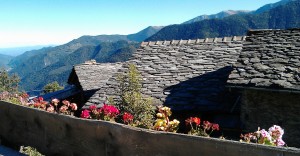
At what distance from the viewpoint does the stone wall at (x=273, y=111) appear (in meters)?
7.54

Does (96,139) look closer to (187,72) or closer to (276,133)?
(276,133)

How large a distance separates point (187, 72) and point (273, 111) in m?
4.59

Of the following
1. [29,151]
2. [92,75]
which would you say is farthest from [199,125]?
[92,75]

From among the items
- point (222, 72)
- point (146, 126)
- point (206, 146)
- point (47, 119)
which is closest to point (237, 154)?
point (206, 146)

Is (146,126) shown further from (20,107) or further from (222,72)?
(222,72)

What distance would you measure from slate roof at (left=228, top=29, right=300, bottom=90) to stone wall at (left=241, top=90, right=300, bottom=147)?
337 millimetres

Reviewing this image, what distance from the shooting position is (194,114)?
10.0 m

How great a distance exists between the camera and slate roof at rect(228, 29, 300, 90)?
750 cm

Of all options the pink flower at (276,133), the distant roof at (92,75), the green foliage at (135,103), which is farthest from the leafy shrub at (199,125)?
the distant roof at (92,75)

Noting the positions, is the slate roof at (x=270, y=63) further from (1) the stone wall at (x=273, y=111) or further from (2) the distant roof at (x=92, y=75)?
(2) the distant roof at (x=92, y=75)

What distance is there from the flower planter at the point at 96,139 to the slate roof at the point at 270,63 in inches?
161

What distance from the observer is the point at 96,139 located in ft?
15.5

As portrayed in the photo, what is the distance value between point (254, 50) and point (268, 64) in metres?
1.08

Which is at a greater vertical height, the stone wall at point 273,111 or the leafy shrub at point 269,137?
the leafy shrub at point 269,137
